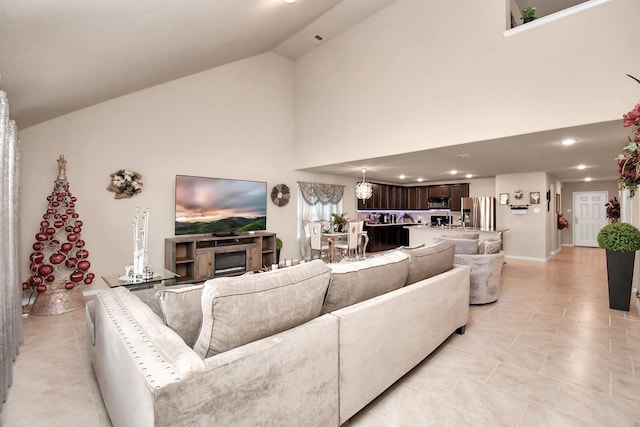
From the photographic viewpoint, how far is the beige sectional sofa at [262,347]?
1.12 meters

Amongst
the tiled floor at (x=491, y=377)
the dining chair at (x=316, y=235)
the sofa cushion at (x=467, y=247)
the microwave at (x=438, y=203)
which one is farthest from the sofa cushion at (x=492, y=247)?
the microwave at (x=438, y=203)

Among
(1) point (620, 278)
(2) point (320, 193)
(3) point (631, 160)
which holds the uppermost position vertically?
(2) point (320, 193)

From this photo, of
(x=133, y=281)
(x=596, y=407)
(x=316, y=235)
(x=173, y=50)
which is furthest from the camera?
(x=316, y=235)

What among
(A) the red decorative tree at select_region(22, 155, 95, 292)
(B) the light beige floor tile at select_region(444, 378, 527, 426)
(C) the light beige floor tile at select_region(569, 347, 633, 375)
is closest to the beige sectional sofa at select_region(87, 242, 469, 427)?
(B) the light beige floor tile at select_region(444, 378, 527, 426)

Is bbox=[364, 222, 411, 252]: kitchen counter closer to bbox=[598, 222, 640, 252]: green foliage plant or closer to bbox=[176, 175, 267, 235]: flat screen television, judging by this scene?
bbox=[176, 175, 267, 235]: flat screen television

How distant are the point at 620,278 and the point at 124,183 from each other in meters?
7.04

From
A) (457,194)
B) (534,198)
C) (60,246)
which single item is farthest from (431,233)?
(60,246)

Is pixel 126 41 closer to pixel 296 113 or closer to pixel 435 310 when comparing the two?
pixel 435 310

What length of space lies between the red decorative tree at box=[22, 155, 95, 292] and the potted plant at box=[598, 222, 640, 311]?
684 cm

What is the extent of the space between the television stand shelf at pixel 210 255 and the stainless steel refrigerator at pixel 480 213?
233 inches

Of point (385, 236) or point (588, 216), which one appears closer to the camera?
point (385, 236)

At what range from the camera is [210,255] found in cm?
520

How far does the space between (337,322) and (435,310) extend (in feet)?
3.98

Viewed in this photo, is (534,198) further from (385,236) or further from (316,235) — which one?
(316,235)
